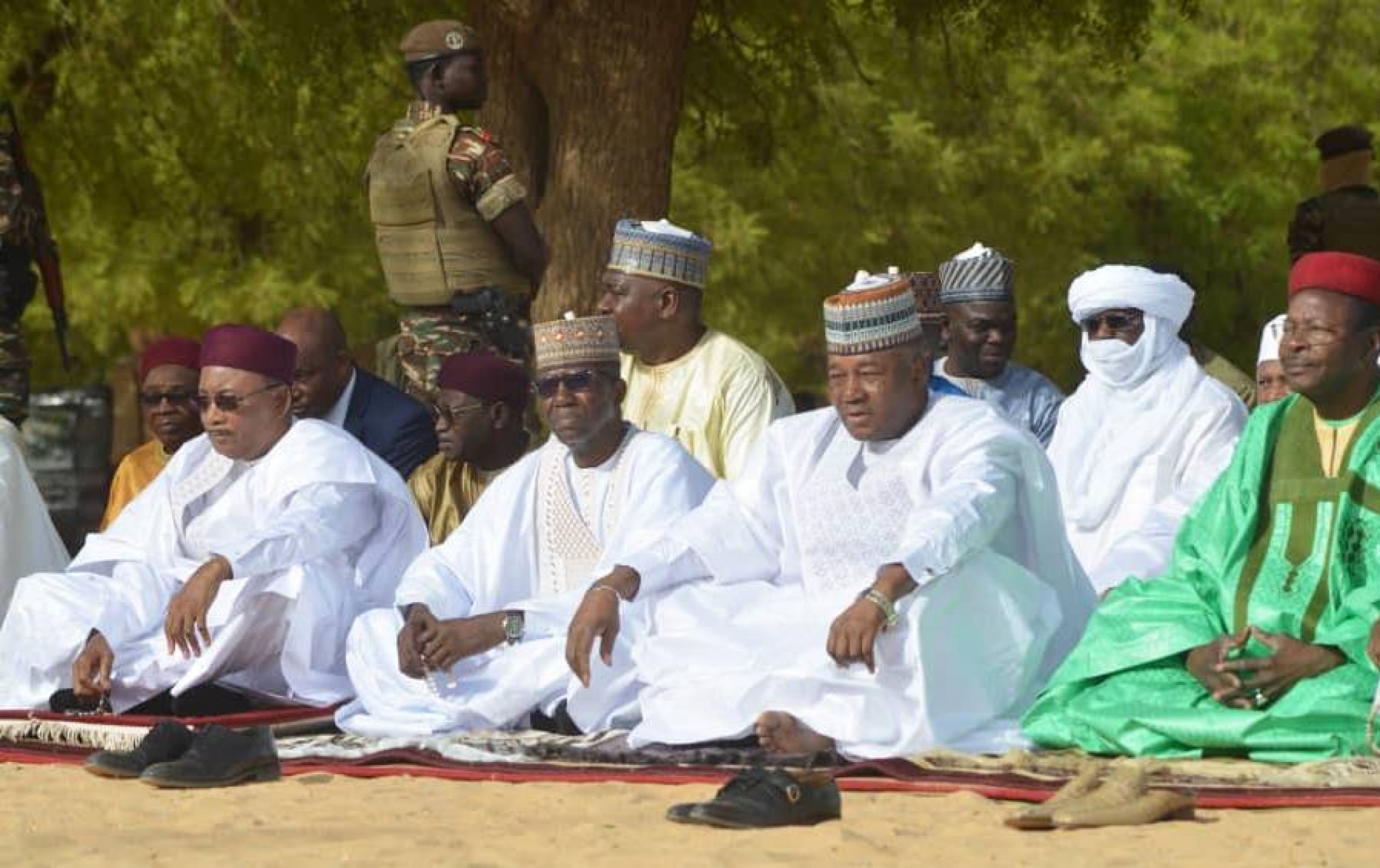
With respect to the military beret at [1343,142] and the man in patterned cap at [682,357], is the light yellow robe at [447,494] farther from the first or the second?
the military beret at [1343,142]

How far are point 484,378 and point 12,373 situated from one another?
2490 mm

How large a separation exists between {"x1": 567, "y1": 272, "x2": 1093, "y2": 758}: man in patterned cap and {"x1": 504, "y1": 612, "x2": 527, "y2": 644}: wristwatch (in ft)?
1.22

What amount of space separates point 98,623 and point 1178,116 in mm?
18370

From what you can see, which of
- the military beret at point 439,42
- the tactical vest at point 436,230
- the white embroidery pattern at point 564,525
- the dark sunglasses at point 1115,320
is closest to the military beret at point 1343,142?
the dark sunglasses at point 1115,320

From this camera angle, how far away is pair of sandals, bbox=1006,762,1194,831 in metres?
7.06

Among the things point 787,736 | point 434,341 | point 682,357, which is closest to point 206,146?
point 434,341

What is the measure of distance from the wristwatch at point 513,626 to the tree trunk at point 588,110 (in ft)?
15.3

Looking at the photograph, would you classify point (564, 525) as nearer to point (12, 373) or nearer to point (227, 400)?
point (227, 400)

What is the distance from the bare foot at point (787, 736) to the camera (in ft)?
27.4

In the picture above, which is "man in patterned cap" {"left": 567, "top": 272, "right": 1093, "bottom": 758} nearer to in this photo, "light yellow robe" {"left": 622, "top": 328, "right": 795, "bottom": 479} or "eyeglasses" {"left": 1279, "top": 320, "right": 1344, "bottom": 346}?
"eyeglasses" {"left": 1279, "top": 320, "right": 1344, "bottom": 346}

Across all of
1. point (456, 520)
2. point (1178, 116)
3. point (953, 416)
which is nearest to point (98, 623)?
point (456, 520)

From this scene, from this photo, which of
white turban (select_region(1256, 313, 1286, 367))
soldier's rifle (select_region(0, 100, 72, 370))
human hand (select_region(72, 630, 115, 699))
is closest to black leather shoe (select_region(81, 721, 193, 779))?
human hand (select_region(72, 630, 115, 699))

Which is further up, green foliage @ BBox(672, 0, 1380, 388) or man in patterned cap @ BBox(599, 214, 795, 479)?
green foliage @ BBox(672, 0, 1380, 388)

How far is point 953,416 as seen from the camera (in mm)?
8758
